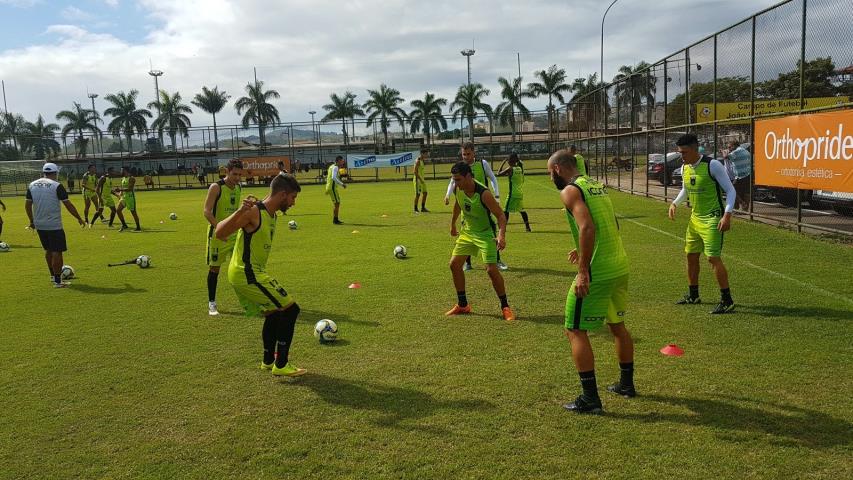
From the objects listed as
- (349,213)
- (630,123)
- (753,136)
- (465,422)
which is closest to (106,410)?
(465,422)

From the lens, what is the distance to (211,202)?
816 cm

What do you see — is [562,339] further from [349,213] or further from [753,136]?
[349,213]

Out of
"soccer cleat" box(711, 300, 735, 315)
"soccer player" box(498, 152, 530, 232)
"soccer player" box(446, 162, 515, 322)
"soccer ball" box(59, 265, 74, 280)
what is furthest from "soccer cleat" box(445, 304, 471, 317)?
"soccer ball" box(59, 265, 74, 280)

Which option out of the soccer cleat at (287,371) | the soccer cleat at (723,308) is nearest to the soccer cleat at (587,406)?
the soccer cleat at (287,371)

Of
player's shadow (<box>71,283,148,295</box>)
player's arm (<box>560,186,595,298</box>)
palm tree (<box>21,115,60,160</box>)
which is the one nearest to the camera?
player's arm (<box>560,186,595,298</box>)

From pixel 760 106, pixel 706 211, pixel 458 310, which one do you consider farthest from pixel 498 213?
pixel 760 106

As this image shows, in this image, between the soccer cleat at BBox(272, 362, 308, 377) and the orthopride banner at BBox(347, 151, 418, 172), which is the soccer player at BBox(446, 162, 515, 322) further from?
the orthopride banner at BBox(347, 151, 418, 172)

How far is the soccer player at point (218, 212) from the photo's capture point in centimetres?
809

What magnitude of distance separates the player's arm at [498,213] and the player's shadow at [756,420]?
277 centimetres

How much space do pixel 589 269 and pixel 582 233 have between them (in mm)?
322

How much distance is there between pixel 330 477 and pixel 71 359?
4125 mm

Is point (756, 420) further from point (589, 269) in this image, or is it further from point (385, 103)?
point (385, 103)

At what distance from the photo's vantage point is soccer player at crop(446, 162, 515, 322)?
727cm

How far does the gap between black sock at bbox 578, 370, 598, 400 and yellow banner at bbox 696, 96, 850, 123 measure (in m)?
10.4
